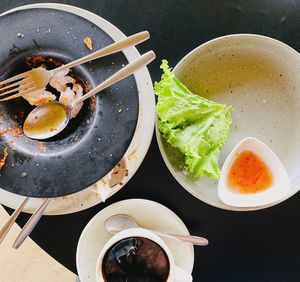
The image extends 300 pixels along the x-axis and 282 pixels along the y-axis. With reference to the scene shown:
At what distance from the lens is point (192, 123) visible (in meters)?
1.27

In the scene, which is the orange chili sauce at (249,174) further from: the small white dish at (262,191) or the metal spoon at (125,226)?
the metal spoon at (125,226)

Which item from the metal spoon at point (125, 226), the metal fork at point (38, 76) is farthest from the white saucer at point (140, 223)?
the metal fork at point (38, 76)

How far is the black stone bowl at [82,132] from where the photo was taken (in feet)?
3.76

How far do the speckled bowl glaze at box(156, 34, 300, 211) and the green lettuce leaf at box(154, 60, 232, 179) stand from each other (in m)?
0.07

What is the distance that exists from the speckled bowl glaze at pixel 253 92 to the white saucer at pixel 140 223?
104 mm

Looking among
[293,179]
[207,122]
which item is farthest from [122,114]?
[293,179]

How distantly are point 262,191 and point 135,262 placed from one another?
37 centimetres

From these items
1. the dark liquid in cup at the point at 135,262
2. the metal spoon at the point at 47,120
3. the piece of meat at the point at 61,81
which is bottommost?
the dark liquid in cup at the point at 135,262

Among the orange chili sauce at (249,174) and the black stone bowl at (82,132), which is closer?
the black stone bowl at (82,132)

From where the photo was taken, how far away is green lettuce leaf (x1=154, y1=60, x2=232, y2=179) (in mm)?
1214

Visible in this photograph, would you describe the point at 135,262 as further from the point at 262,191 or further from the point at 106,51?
the point at 106,51

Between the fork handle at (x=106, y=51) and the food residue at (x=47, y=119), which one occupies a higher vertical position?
the fork handle at (x=106, y=51)

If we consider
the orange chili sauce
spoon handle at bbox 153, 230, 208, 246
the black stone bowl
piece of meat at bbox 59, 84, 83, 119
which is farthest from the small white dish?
piece of meat at bbox 59, 84, 83, 119

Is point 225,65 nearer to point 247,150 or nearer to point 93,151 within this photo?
point 247,150
